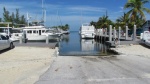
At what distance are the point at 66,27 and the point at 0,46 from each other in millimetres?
145770

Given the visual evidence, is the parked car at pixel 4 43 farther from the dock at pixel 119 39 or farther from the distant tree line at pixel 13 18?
the distant tree line at pixel 13 18

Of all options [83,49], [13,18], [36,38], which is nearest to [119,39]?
[83,49]

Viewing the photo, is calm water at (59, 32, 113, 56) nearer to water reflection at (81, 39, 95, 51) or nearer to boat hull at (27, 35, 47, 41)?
water reflection at (81, 39, 95, 51)

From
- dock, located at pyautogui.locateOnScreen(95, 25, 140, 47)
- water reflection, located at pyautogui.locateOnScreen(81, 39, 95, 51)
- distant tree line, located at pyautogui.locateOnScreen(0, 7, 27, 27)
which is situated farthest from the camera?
distant tree line, located at pyautogui.locateOnScreen(0, 7, 27, 27)

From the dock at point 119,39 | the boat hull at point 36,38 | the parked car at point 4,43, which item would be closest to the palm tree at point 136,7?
the dock at point 119,39

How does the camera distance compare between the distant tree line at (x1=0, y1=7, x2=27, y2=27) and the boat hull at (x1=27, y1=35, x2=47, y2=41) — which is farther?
the distant tree line at (x1=0, y1=7, x2=27, y2=27)

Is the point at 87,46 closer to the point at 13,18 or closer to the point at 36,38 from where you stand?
the point at 36,38

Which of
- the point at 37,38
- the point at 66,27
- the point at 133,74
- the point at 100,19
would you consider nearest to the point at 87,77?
the point at 133,74

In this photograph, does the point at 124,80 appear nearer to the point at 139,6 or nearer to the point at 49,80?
the point at 49,80

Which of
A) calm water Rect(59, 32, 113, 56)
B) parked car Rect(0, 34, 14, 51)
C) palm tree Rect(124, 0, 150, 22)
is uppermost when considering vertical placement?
A: palm tree Rect(124, 0, 150, 22)

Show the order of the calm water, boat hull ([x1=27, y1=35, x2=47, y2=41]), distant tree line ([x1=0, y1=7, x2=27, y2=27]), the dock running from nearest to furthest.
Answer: the calm water, the dock, boat hull ([x1=27, y1=35, x2=47, y2=41]), distant tree line ([x1=0, y1=7, x2=27, y2=27])

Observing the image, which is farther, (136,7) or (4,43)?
(136,7)

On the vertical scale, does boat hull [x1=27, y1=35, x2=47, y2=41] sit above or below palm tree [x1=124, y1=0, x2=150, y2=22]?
below

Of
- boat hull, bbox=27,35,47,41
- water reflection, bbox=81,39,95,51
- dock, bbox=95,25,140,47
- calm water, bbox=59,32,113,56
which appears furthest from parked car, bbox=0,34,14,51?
boat hull, bbox=27,35,47,41
